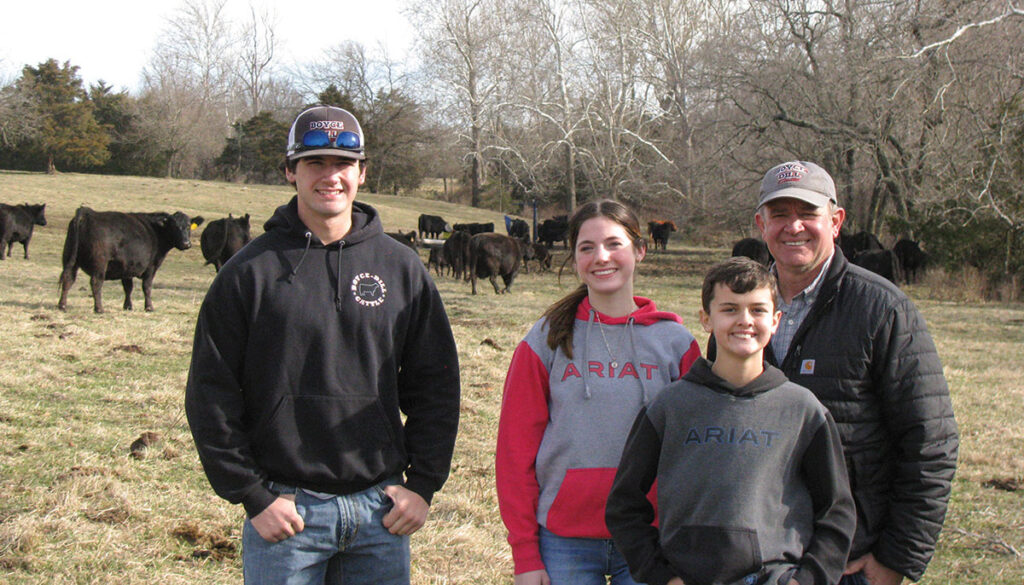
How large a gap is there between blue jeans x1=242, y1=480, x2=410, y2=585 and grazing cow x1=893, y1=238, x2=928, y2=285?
24837 mm

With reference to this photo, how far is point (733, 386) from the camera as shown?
2346 millimetres

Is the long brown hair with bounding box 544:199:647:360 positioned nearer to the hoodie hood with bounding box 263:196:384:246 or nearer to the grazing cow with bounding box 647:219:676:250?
the hoodie hood with bounding box 263:196:384:246

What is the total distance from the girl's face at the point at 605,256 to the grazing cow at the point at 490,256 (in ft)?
52.2

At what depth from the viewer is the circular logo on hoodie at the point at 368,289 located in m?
2.62

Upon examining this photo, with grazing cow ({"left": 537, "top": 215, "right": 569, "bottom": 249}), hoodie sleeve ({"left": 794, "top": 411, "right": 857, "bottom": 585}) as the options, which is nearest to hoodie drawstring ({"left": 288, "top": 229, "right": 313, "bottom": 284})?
hoodie sleeve ({"left": 794, "top": 411, "right": 857, "bottom": 585})

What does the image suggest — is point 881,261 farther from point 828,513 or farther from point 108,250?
point 828,513

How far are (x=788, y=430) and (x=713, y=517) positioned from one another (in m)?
0.32

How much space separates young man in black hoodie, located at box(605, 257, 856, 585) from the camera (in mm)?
2270

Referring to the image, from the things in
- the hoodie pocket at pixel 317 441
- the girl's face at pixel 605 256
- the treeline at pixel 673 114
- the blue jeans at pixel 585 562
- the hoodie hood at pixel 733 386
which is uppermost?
the treeline at pixel 673 114

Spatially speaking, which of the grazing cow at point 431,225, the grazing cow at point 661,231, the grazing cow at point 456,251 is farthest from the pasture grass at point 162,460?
the grazing cow at point 661,231

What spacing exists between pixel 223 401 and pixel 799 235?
1.89 meters

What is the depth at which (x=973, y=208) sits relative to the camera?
22641 millimetres

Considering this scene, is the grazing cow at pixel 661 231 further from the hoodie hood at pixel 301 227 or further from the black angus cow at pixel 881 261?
the hoodie hood at pixel 301 227

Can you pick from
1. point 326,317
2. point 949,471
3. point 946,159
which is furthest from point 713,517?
point 946,159
